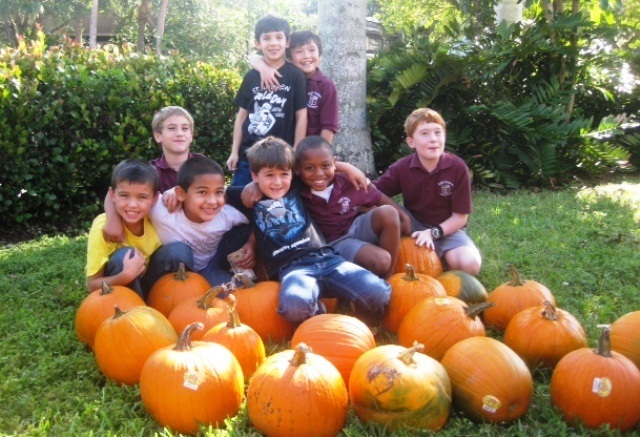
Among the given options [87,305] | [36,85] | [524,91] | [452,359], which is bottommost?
[87,305]

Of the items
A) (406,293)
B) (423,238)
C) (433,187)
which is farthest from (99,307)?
(433,187)

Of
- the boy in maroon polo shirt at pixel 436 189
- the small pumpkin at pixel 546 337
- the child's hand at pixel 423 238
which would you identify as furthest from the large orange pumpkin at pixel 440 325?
the boy in maroon polo shirt at pixel 436 189

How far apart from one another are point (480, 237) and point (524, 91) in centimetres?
350

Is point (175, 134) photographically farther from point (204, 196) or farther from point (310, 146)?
point (310, 146)

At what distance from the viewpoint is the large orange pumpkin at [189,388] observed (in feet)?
8.29

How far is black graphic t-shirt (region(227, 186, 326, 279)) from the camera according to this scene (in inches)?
151

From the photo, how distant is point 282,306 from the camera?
11.1 ft

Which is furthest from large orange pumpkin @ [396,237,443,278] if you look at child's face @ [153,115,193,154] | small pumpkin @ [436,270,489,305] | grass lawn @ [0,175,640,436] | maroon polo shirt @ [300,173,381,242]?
child's face @ [153,115,193,154]

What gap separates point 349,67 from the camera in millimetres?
7430

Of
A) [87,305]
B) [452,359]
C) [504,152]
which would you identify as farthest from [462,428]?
[504,152]

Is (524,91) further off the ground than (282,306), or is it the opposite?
(524,91)

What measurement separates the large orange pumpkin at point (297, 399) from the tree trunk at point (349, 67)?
5370 mm

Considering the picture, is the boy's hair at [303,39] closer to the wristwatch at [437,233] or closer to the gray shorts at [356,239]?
the gray shorts at [356,239]

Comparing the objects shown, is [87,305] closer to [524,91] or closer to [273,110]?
[273,110]
